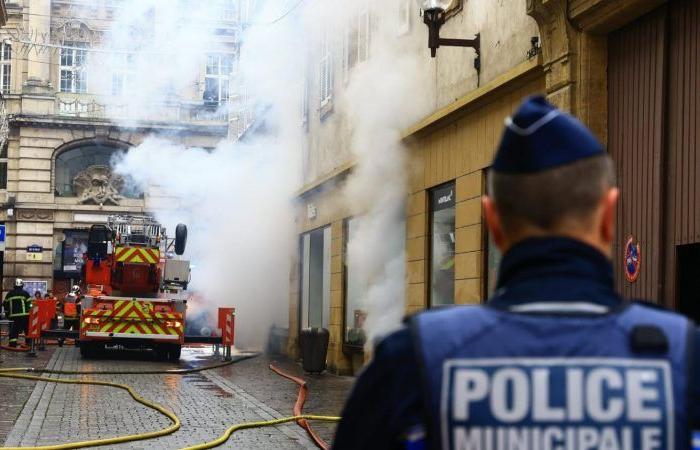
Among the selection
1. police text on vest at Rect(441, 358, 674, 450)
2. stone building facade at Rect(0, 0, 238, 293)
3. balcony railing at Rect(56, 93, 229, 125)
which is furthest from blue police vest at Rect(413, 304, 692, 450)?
balcony railing at Rect(56, 93, 229, 125)

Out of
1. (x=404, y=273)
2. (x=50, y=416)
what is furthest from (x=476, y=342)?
(x=404, y=273)

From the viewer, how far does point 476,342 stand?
81.2 inches

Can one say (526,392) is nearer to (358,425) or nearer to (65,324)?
(358,425)

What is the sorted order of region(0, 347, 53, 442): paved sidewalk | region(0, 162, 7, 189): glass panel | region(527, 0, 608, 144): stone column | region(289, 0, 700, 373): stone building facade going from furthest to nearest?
region(0, 162, 7, 189): glass panel < region(0, 347, 53, 442): paved sidewalk < region(527, 0, 608, 144): stone column < region(289, 0, 700, 373): stone building facade

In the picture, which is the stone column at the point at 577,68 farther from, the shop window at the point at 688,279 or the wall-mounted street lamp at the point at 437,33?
the wall-mounted street lamp at the point at 437,33

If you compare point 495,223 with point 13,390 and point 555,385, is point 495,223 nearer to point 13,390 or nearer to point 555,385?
point 555,385

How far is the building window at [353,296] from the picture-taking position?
1961cm

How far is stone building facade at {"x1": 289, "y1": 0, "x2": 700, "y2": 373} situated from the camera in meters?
9.90

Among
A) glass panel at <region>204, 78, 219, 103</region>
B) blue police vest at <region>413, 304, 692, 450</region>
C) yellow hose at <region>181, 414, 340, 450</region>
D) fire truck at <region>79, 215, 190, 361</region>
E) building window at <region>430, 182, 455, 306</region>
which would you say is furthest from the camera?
glass panel at <region>204, 78, 219, 103</region>

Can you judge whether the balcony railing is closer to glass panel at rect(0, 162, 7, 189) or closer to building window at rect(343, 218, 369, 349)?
glass panel at rect(0, 162, 7, 189)

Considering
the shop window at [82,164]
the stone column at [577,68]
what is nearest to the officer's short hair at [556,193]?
the stone column at [577,68]

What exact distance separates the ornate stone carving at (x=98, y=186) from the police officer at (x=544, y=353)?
4591 centimetres

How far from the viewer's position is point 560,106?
1162 cm

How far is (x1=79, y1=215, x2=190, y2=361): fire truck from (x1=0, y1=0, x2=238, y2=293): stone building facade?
1839 centimetres
